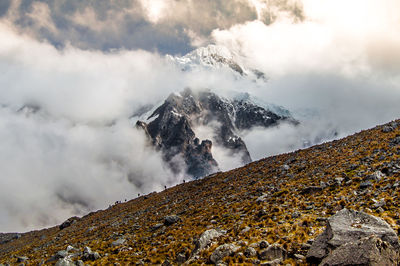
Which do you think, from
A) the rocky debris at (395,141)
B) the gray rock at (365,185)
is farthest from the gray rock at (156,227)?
the rocky debris at (395,141)

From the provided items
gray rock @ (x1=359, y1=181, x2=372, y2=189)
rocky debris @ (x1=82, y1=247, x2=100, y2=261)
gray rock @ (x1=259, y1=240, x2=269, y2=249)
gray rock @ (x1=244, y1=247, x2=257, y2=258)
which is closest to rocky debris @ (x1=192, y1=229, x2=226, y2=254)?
gray rock @ (x1=244, y1=247, x2=257, y2=258)

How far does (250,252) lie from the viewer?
53.2ft

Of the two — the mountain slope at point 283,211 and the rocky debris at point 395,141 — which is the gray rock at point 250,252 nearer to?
the mountain slope at point 283,211

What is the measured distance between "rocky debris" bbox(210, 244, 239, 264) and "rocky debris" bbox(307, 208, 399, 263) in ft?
17.4

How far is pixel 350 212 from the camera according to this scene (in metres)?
15.8

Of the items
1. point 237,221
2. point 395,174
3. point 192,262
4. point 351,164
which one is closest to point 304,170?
point 351,164

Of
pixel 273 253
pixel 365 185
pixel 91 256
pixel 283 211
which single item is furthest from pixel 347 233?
pixel 91 256

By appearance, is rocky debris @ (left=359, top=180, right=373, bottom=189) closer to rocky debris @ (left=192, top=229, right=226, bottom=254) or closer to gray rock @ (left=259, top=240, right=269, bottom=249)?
gray rock @ (left=259, top=240, right=269, bottom=249)

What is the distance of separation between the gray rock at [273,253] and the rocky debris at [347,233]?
171cm

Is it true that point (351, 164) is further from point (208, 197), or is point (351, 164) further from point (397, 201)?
point (208, 197)

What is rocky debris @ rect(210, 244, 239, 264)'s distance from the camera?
16848 mm

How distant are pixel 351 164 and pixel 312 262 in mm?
21521

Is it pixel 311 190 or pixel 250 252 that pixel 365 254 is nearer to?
pixel 250 252

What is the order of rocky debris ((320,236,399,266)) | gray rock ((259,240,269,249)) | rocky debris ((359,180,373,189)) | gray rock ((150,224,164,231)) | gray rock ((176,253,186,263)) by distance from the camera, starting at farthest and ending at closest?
gray rock ((150,224,164,231)), rocky debris ((359,180,373,189)), gray rock ((176,253,186,263)), gray rock ((259,240,269,249)), rocky debris ((320,236,399,266))
